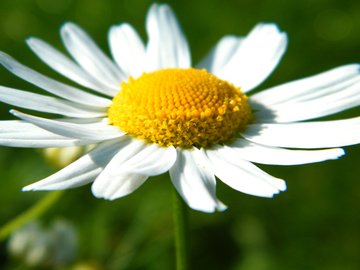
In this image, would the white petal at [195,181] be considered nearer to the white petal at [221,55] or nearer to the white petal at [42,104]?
the white petal at [42,104]

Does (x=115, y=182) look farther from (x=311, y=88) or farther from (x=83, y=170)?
(x=311, y=88)

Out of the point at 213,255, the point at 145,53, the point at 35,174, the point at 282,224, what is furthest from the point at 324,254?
the point at 35,174

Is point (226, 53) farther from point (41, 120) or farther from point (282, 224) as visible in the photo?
point (41, 120)

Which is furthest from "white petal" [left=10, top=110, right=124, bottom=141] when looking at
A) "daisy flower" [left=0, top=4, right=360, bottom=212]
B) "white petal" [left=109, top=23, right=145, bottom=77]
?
"white petal" [left=109, top=23, right=145, bottom=77]

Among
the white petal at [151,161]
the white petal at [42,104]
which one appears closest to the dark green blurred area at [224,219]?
the white petal at [42,104]

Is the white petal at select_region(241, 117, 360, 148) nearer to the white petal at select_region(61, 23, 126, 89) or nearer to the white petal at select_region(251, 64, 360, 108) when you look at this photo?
the white petal at select_region(251, 64, 360, 108)

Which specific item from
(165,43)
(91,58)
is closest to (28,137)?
(91,58)
